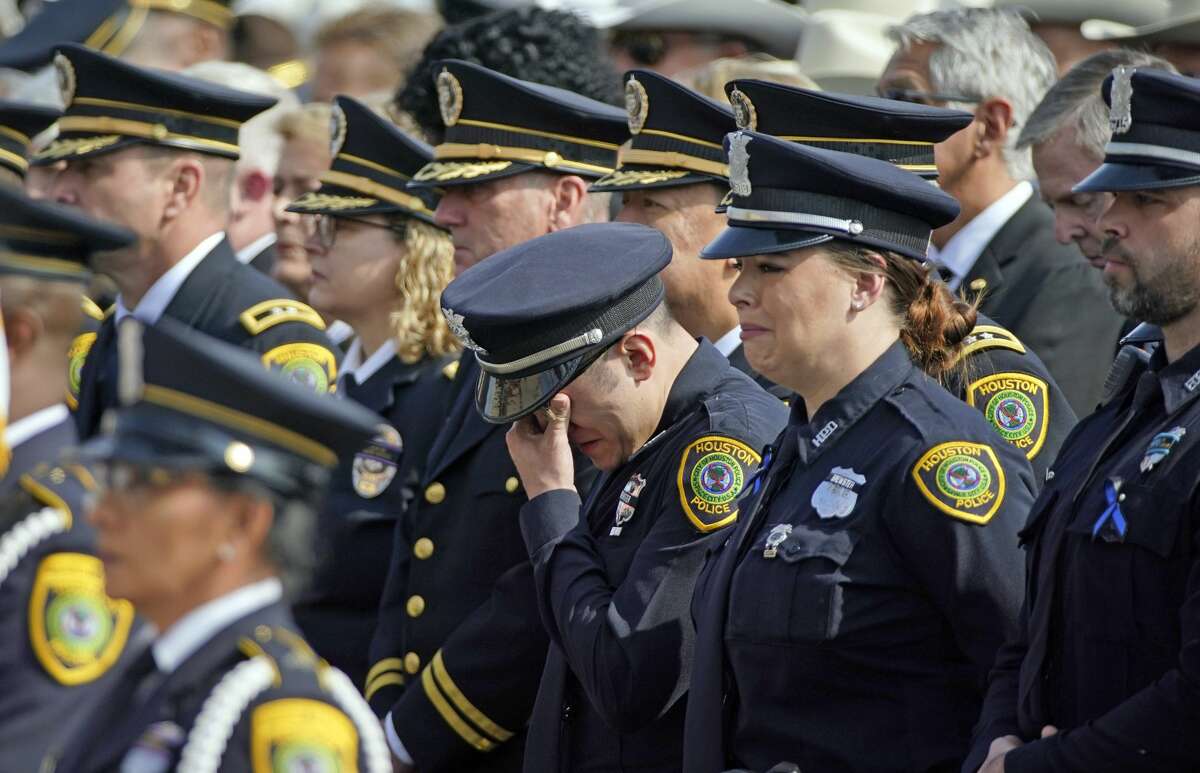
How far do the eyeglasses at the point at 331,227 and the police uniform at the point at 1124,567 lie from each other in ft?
9.45

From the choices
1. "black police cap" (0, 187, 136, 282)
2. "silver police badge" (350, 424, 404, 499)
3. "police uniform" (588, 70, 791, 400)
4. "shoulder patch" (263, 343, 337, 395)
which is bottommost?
"silver police badge" (350, 424, 404, 499)

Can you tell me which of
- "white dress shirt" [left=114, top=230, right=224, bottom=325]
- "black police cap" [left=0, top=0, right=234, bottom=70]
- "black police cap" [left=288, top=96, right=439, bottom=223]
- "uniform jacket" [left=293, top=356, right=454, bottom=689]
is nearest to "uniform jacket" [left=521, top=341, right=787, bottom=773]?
"uniform jacket" [left=293, top=356, right=454, bottom=689]

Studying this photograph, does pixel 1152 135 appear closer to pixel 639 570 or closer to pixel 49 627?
pixel 639 570

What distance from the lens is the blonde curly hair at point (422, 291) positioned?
21.9 ft

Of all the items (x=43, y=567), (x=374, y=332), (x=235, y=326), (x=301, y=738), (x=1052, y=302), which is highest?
(x=301, y=738)

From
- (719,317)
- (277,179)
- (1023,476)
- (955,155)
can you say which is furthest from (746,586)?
(277,179)

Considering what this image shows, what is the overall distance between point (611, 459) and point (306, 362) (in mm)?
1582

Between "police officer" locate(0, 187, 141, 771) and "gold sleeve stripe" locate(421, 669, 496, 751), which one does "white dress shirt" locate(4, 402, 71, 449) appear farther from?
"gold sleeve stripe" locate(421, 669, 496, 751)

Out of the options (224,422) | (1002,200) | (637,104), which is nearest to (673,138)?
(637,104)

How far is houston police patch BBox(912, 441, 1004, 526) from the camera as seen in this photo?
4.37 metres

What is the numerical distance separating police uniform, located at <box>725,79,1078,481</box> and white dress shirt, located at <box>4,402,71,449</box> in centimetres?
196

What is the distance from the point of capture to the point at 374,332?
685cm

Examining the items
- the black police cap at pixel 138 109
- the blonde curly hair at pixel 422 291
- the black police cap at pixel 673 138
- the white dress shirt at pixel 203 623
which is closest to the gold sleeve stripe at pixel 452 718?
the blonde curly hair at pixel 422 291

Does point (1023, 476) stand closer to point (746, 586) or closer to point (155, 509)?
point (746, 586)
